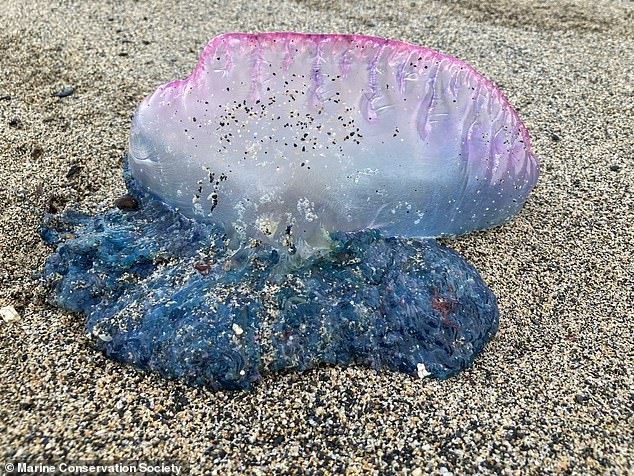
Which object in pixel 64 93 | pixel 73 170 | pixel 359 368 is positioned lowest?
pixel 359 368

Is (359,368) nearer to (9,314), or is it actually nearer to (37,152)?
(9,314)

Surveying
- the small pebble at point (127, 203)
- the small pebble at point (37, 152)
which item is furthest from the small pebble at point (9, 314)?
the small pebble at point (37, 152)

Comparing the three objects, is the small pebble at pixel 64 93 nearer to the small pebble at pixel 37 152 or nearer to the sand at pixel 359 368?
the sand at pixel 359 368

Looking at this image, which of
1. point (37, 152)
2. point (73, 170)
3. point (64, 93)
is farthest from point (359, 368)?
point (64, 93)

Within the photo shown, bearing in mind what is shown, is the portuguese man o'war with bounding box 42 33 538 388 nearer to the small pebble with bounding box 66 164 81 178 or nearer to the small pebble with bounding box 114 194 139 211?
the small pebble with bounding box 114 194 139 211

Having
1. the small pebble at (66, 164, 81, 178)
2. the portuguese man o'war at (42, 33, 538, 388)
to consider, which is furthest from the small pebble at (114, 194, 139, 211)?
the small pebble at (66, 164, 81, 178)

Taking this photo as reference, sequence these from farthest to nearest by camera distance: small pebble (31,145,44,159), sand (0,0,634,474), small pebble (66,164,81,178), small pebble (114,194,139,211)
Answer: small pebble (31,145,44,159) → small pebble (66,164,81,178) → small pebble (114,194,139,211) → sand (0,0,634,474)
